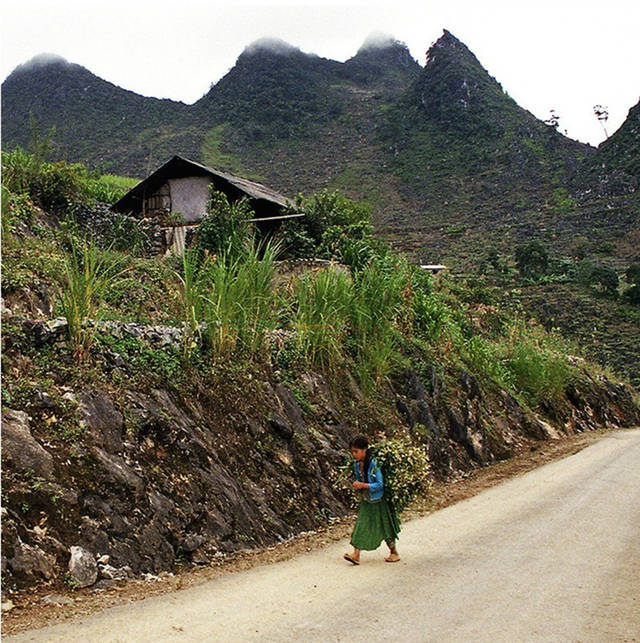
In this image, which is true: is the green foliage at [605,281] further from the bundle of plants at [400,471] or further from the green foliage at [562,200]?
the bundle of plants at [400,471]

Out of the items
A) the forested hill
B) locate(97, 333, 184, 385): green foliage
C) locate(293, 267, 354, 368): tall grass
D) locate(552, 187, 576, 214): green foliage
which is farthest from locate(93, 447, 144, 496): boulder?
locate(552, 187, 576, 214): green foliage

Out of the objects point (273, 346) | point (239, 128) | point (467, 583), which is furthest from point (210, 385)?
point (239, 128)

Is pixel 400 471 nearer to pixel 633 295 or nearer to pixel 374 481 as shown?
pixel 374 481

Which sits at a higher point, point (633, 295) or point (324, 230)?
point (324, 230)

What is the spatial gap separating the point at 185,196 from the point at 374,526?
60.9 feet

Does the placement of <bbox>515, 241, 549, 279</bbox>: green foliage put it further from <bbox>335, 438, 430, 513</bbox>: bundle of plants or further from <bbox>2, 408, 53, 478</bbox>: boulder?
<bbox>2, 408, 53, 478</bbox>: boulder

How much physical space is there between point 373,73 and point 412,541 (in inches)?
4696

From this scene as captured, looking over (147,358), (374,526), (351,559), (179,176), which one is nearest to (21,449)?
(147,358)

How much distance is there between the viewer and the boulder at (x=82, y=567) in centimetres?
462

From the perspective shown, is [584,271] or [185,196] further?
[584,271]

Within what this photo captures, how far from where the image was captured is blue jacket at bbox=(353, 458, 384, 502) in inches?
237

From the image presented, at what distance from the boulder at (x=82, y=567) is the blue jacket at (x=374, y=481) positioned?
258 cm

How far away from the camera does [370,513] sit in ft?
19.9

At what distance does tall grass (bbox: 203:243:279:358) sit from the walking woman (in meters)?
2.51
